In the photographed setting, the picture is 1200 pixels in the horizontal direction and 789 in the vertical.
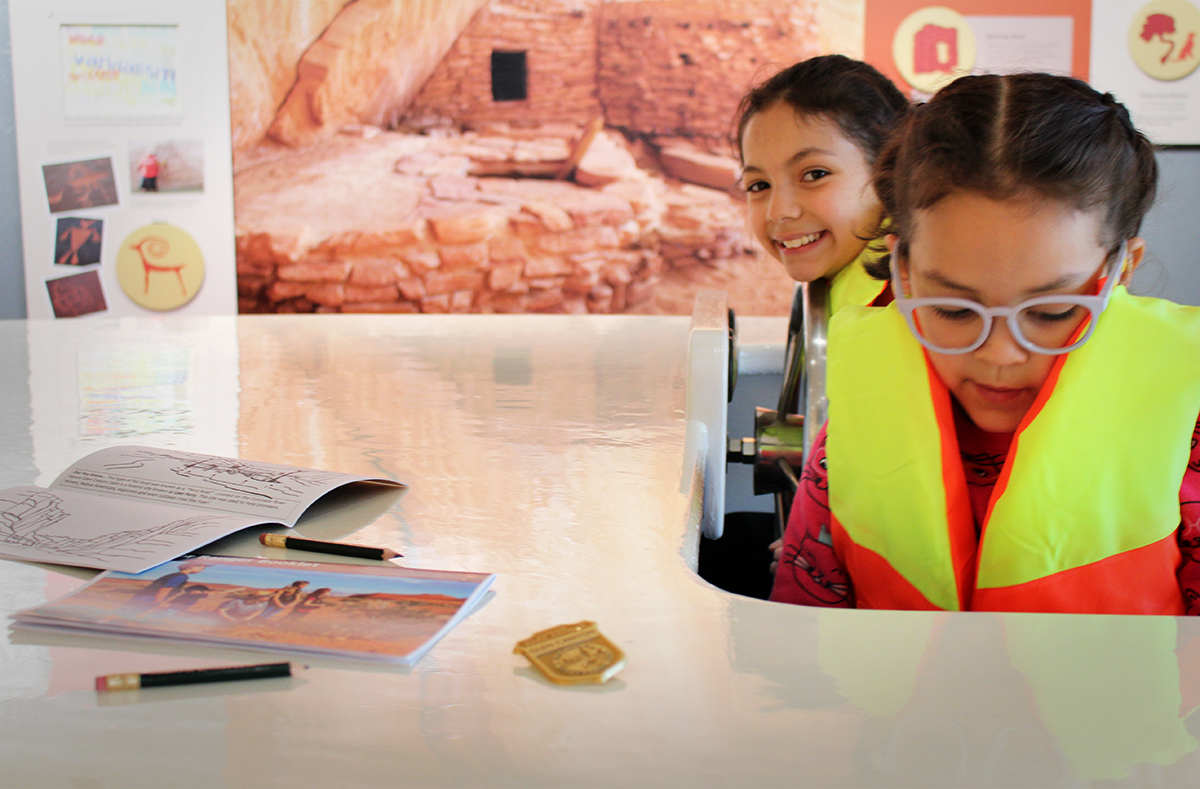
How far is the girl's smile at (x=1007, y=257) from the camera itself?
2.32 ft

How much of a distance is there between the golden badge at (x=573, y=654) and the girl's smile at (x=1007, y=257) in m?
0.44

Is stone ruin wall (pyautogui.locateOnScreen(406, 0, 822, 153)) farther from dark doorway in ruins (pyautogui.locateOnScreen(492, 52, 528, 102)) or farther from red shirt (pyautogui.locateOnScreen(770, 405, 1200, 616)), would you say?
red shirt (pyautogui.locateOnScreen(770, 405, 1200, 616))

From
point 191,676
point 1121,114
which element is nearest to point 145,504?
point 191,676

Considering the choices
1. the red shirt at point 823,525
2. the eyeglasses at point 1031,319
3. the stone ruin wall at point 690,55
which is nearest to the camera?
the eyeglasses at point 1031,319

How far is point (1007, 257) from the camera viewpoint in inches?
27.9

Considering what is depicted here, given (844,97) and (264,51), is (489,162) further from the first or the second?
(844,97)

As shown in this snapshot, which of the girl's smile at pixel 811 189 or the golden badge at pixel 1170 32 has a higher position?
the golden badge at pixel 1170 32

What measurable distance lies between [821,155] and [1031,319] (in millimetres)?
794

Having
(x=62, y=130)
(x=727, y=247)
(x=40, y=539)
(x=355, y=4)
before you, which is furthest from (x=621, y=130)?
(x=40, y=539)

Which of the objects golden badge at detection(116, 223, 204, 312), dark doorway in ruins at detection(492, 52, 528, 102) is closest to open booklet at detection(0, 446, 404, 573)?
golden badge at detection(116, 223, 204, 312)

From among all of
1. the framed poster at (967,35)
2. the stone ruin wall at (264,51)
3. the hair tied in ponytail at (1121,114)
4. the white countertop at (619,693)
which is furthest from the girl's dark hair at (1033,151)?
the stone ruin wall at (264,51)

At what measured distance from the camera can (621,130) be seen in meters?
4.13

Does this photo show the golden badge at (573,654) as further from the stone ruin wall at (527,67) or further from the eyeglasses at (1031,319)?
the stone ruin wall at (527,67)

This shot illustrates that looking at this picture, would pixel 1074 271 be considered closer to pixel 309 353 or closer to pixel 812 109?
pixel 812 109
